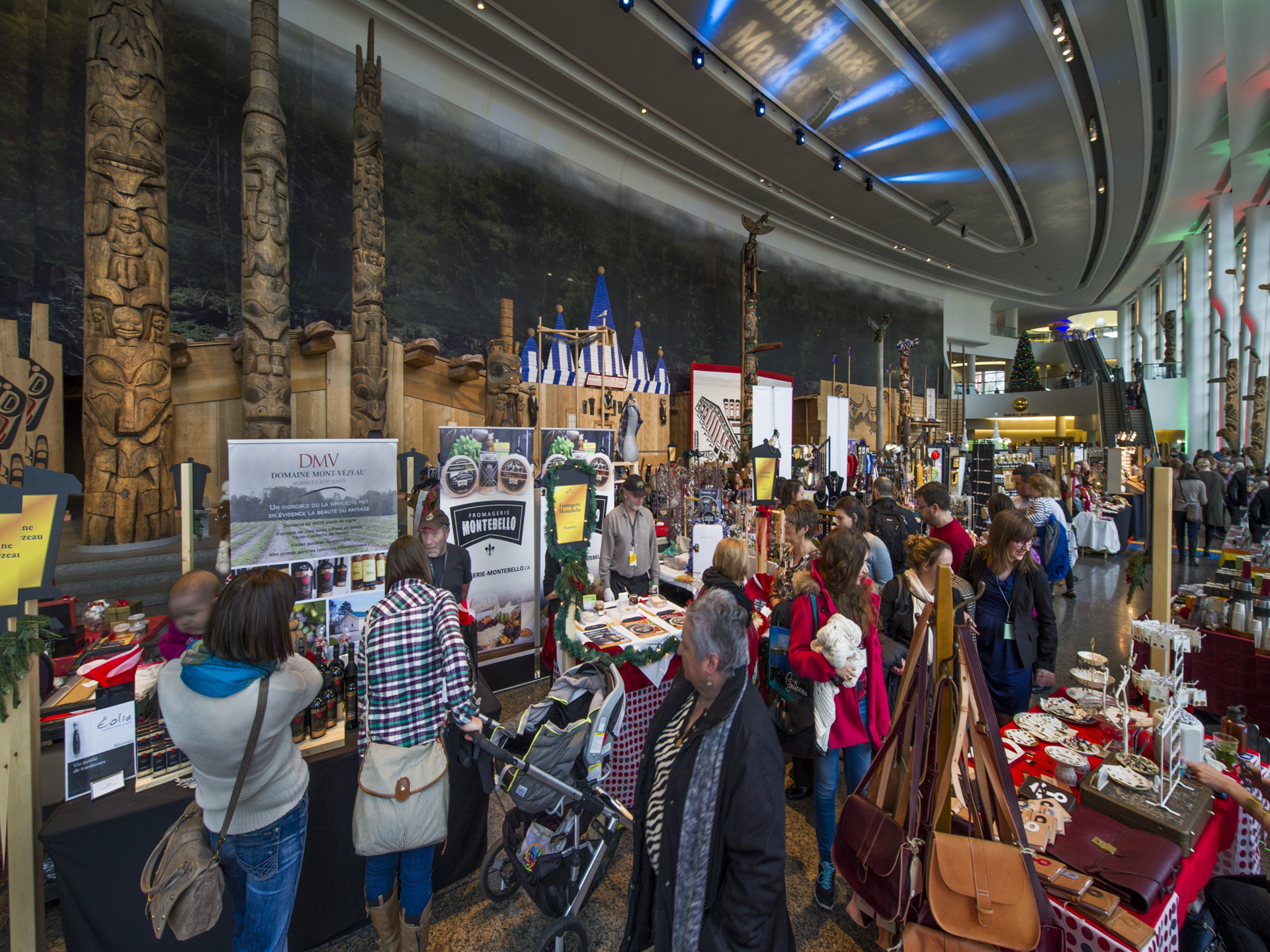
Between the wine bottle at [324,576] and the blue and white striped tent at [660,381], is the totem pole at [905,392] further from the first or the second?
the wine bottle at [324,576]

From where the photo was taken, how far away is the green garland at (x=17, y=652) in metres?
1.66

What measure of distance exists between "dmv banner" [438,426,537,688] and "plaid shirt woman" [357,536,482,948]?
2352mm

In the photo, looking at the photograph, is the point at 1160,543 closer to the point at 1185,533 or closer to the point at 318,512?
the point at 318,512

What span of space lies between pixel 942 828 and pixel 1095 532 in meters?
10.4

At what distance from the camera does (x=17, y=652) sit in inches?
65.6

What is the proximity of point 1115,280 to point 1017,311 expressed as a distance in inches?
163

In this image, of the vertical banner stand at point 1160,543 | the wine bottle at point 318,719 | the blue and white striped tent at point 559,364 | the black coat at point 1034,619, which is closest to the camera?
the wine bottle at point 318,719

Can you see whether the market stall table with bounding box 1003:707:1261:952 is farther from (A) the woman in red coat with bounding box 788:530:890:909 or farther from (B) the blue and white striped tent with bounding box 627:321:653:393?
(B) the blue and white striped tent with bounding box 627:321:653:393

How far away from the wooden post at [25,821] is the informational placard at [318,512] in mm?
1159

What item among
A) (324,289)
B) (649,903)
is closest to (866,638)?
(649,903)

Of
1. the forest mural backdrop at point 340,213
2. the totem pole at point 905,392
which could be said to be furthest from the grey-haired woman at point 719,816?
the totem pole at point 905,392

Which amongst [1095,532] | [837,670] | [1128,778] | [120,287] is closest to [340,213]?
[120,287]

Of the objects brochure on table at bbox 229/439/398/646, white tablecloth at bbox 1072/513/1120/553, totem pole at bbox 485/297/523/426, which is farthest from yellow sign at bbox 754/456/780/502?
white tablecloth at bbox 1072/513/1120/553

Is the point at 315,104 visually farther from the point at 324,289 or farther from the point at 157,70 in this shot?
the point at 157,70
